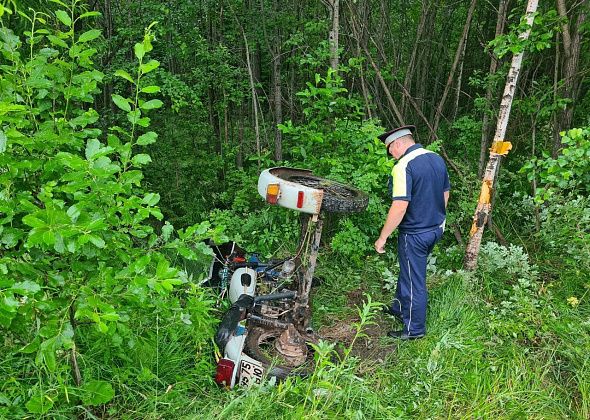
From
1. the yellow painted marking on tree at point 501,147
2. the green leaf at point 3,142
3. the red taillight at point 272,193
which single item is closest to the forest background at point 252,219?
the green leaf at point 3,142

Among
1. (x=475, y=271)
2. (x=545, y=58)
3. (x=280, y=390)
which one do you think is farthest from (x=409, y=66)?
(x=280, y=390)

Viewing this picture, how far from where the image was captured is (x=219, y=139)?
7.23 m

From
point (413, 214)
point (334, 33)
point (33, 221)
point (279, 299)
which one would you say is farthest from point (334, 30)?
point (33, 221)

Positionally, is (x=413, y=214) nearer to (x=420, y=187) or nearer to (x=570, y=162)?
(x=420, y=187)

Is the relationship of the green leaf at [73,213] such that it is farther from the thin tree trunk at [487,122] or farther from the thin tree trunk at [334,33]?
the thin tree trunk at [487,122]

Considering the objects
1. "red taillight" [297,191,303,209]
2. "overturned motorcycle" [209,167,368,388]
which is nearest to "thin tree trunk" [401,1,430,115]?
"overturned motorcycle" [209,167,368,388]

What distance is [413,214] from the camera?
11.7 feet

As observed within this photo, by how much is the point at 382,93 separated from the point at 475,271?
3647 mm

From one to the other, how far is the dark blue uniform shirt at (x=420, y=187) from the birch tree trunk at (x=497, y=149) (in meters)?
0.60

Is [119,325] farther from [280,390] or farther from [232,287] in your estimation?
[232,287]

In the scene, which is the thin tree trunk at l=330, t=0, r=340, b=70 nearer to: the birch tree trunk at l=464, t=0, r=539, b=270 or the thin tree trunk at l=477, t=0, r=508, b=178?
the thin tree trunk at l=477, t=0, r=508, b=178

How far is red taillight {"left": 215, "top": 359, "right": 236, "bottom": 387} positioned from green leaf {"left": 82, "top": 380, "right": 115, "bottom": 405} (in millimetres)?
863

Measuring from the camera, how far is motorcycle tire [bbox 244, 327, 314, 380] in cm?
294

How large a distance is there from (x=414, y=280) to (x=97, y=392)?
2.40 m
